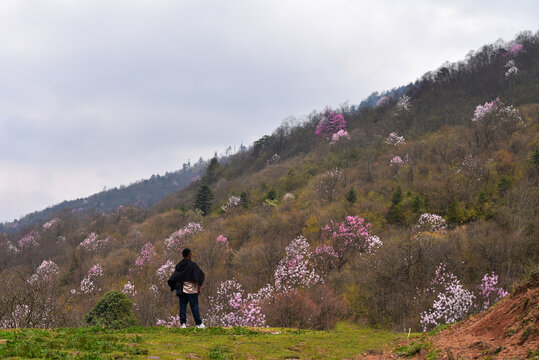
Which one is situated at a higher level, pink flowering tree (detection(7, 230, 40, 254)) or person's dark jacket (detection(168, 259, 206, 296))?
pink flowering tree (detection(7, 230, 40, 254))

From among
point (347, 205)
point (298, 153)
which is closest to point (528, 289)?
point (347, 205)

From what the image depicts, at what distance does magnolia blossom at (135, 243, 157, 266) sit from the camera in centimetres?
4606

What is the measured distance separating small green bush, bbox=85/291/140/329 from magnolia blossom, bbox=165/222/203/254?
88.2ft

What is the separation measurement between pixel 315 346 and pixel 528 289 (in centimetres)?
485

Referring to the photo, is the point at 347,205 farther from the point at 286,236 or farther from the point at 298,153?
the point at 298,153

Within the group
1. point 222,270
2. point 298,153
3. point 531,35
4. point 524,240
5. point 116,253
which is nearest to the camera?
point 524,240

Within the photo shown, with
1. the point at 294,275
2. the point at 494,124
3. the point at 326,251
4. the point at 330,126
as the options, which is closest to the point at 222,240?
the point at 326,251

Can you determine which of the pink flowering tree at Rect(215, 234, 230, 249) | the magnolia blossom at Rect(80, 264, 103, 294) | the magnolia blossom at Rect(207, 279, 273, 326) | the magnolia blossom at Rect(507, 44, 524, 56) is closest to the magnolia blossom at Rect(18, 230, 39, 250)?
the magnolia blossom at Rect(80, 264, 103, 294)

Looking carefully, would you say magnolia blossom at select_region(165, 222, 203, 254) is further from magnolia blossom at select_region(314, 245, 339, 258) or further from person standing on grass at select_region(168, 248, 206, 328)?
person standing on grass at select_region(168, 248, 206, 328)

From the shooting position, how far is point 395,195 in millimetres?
39188

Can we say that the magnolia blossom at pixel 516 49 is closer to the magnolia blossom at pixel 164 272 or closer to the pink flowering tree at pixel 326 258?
the pink flowering tree at pixel 326 258

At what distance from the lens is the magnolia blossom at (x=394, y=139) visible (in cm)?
5908

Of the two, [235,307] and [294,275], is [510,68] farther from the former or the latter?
[235,307]

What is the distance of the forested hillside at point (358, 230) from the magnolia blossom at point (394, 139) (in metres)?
0.24
